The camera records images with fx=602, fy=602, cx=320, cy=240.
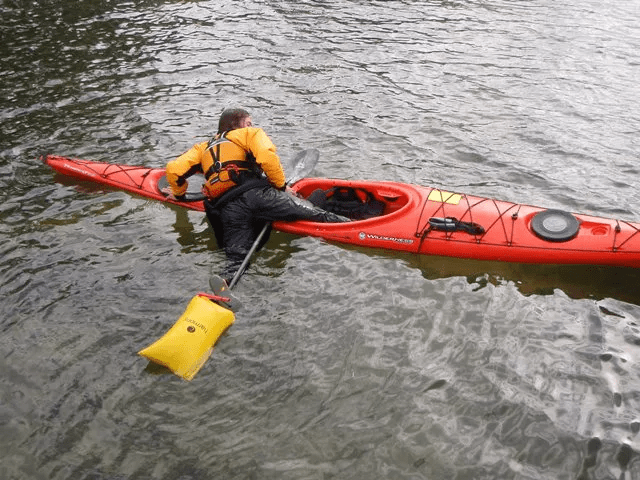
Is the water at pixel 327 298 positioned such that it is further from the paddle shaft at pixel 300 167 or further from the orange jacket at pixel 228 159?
the orange jacket at pixel 228 159

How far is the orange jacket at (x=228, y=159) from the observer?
18.8ft

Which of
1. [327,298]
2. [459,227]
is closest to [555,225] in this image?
[459,227]

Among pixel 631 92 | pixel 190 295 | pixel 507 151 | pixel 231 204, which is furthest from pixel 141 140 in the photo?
pixel 631 92

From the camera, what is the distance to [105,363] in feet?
15.3

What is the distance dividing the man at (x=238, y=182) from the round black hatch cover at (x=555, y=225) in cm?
→ 217

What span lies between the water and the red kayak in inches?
6.8

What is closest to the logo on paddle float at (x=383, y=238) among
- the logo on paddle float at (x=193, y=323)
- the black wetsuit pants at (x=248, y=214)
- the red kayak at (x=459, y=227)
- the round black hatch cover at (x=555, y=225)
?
the red kayak at (x=459, y=227)

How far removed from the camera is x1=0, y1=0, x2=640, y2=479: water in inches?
158

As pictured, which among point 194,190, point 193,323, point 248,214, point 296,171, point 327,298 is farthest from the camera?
point 296,171

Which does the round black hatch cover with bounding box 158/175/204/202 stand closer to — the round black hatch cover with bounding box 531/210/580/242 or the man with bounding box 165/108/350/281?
the man with bounding box 165/108/350/281

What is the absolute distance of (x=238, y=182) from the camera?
5.91 m

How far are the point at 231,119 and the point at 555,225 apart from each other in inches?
127

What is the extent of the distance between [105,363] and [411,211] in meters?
3.12

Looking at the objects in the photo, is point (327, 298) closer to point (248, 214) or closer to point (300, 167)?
point (248, 214)
